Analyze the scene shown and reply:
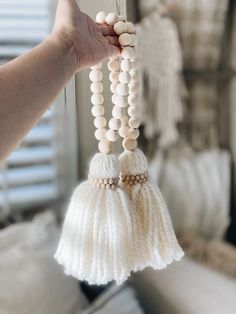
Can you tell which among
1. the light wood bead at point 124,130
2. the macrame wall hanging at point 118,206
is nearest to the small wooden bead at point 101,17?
the macrame wall hanging at point 118,206

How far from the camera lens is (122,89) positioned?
365 millimetres

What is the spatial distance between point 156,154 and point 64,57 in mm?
820

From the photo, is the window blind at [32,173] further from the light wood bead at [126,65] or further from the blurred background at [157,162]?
the light wood bead at [126,65]

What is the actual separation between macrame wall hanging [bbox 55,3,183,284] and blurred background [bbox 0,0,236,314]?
0.07 ft

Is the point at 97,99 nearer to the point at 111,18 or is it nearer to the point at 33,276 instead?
the point at 111,18

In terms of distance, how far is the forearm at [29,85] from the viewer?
308 millimetres

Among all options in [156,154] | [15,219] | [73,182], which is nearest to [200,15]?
[156,154]

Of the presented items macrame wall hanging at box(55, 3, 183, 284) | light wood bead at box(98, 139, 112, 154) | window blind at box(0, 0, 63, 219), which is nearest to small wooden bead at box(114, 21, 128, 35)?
macrame wall hanging at box(55, 3, 183, 284)

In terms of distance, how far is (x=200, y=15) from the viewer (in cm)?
109

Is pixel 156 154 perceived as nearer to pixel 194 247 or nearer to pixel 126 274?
pixel 194 247

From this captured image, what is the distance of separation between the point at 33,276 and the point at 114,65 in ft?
1.61

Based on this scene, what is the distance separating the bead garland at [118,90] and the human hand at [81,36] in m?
0.01

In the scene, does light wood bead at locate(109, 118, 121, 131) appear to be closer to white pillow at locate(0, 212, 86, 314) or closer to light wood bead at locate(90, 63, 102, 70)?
light wood bead at locate(90, 63, 102, 70)

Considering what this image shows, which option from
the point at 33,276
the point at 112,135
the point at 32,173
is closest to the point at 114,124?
the point at 112,135
